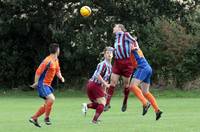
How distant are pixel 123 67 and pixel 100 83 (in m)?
0.73

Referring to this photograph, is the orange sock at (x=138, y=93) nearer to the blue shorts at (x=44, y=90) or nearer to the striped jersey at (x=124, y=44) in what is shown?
the striped jersey at (x=124, y=44)

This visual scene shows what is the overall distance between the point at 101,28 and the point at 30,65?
5.97 meters

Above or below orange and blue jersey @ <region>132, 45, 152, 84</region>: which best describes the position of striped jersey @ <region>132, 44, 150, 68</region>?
above

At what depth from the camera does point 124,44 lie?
15727 mm

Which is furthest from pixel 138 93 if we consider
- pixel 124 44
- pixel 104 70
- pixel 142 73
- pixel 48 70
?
pixel 48 70

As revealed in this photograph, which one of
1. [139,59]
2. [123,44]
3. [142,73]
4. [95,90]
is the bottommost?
[95,90]

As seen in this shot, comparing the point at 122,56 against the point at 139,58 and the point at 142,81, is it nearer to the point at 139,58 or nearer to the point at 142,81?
the point at 139,58

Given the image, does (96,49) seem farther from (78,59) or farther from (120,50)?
(120,50)

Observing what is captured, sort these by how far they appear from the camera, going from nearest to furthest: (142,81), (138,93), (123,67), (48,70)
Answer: (48,70) < (138,93) < (142,81) < (123,67)

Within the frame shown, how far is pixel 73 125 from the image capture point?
14.6 meters

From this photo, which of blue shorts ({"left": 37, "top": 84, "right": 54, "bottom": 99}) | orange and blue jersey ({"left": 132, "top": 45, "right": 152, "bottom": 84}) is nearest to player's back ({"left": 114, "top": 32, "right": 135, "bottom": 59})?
orange and blue jersey ({"left": 132, "top": 45, "right": 152, "bottom": 84})

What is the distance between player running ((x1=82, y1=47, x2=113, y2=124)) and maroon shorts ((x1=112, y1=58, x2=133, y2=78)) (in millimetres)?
390

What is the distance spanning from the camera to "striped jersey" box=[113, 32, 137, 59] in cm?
1570

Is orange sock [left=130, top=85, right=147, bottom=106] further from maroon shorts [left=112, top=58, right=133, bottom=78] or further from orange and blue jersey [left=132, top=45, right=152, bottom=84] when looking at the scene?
maroon shorts [left=112, top=58, right=133, bottom=78]
